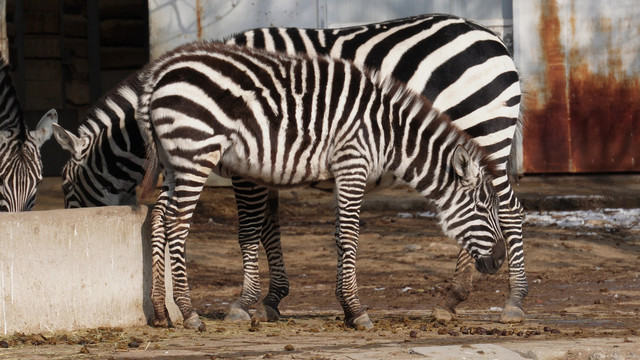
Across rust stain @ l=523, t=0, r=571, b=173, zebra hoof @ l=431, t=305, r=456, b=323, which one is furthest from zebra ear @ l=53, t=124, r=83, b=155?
rust stain @ l=523, t=0, r=571, b=173

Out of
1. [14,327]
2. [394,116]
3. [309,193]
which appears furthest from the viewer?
[309,193]

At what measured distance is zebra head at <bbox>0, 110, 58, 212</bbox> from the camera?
27.3 ft

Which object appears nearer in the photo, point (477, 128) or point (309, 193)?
point (477, 128)

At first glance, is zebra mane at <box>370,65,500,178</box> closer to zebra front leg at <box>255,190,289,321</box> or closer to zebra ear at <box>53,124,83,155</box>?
zebra front leg at <box>255,190,289,321</box>

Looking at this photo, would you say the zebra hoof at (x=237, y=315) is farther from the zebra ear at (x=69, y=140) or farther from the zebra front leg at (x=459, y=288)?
the zebra ear at (x=69, y=140)

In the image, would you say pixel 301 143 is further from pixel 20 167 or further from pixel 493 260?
pixel 20 167

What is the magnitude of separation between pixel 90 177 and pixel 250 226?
1224 millimetres

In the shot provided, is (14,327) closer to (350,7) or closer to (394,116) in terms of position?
(394,116)

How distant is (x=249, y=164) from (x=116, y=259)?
1067 millimetres

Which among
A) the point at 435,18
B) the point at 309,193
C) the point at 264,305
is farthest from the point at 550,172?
the point at 264,305

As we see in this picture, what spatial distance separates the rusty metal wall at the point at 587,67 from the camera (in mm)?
14016

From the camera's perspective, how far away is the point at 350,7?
14180mm

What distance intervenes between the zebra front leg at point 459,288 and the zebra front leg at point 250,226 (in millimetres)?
1339

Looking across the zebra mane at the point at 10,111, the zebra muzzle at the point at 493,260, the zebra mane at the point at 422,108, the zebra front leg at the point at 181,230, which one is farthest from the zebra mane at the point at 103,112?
the zebra muzzle at the point at 493,260
